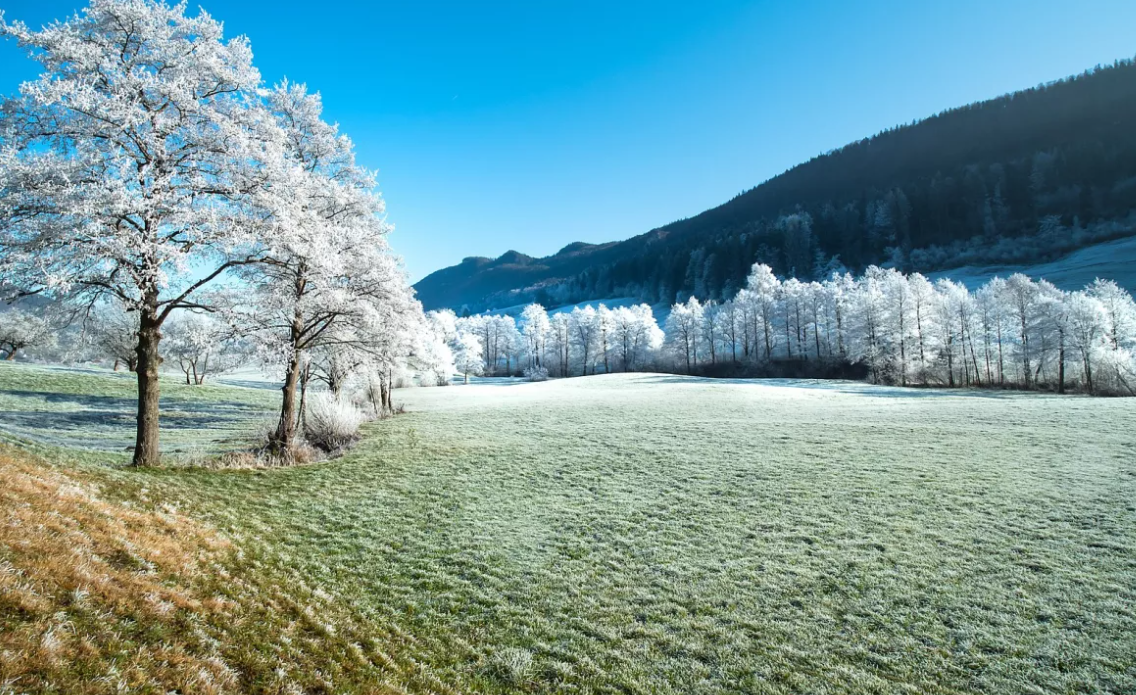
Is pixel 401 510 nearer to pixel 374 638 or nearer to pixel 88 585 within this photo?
pixel 374 638

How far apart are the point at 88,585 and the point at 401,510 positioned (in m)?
7.40

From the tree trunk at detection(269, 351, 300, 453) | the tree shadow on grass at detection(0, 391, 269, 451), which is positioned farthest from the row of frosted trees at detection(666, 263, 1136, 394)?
the tree shadow on grass at detection(0, 391, 269, 451)

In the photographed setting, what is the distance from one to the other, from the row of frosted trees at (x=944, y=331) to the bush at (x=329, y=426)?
52.3 metres

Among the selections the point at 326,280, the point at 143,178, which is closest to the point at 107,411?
the point at 326,280

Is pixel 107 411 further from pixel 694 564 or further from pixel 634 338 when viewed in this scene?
pixel 634 338

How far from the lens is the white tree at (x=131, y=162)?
9.04 m

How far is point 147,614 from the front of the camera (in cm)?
444

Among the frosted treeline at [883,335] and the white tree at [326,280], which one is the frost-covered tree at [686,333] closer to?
the frosted treeline at [883,335]

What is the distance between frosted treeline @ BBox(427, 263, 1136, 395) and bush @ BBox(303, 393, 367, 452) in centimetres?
1845

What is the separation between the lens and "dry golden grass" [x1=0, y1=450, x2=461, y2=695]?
11.2 ft

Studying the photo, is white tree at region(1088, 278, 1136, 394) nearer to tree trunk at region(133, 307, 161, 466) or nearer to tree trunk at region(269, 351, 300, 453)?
tree trunk at region(269, 351, 300, 453)

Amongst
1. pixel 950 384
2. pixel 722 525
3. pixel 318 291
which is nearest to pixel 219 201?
pixel 318 291

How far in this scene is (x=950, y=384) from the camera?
1871 inches

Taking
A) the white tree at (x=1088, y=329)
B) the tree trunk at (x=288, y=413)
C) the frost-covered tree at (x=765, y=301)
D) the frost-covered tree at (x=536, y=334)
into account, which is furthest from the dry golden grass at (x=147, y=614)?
the frost-covered tree at (x=536, y=334)
